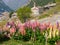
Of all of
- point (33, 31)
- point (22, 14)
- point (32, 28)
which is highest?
point (22, 14)

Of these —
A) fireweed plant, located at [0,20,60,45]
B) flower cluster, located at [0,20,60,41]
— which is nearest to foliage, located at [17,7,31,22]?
flower cluster, located at [0,20,60,41]

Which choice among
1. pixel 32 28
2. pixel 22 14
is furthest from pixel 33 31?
pixel 22 14

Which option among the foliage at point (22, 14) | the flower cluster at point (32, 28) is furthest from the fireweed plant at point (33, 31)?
the foliage at point (22, 14)

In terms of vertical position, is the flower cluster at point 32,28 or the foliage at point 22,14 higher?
the foliage at point 22,14

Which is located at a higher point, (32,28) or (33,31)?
(32,28)

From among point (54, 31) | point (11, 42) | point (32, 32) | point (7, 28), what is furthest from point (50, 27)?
point (7, 28)

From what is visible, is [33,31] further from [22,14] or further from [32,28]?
[22,14]

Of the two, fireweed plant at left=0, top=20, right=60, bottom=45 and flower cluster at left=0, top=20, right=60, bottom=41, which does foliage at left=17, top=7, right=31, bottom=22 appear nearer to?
flower cluster at left=0, top=20, right=60, bottom=41

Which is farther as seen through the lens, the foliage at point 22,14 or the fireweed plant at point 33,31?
the foliage at point 22,14

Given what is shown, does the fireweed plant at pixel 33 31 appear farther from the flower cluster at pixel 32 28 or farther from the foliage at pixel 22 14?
the foliage at pixel 22 14

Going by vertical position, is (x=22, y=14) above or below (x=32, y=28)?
above

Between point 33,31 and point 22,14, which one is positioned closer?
point 33,31

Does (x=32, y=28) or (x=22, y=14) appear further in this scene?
(x=22, y=14)

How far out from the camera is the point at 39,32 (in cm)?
1130
